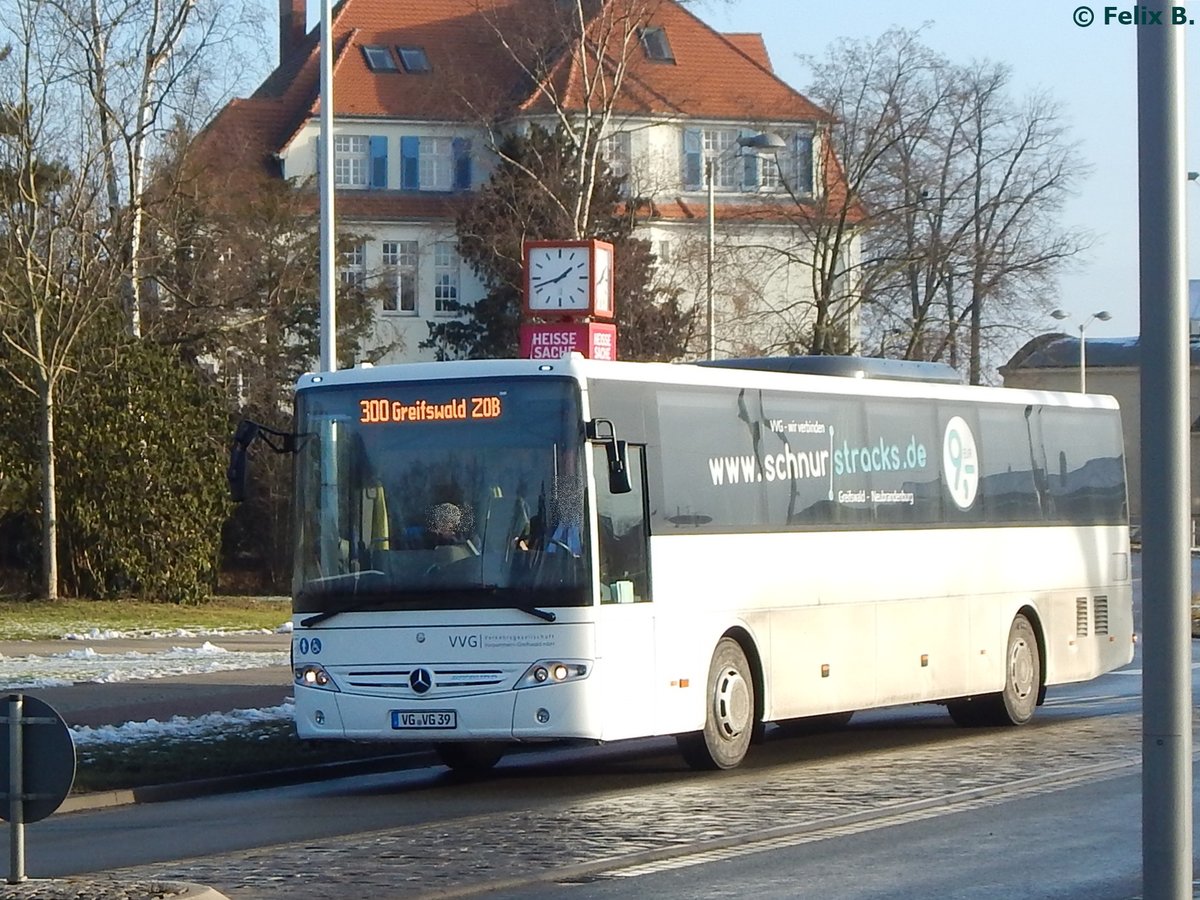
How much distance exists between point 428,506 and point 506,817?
2.63 meters

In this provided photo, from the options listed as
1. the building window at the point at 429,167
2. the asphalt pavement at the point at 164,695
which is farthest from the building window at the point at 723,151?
the asphalt pavement at the point at 164,695

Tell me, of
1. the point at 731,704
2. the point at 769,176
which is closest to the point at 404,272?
the point at 769,176

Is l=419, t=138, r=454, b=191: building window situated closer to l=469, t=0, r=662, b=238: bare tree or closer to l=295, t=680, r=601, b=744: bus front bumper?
l=469, t=0, r=662, b=238: bare tree

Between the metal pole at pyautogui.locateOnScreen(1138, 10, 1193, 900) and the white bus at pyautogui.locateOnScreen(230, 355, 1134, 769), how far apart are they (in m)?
8.16

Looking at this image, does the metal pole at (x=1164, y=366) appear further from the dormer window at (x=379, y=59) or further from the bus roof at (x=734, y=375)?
the dormer window at (x=379, y=59)

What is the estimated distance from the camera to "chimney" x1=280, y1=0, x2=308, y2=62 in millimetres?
81438

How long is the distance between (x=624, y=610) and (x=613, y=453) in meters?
1.20

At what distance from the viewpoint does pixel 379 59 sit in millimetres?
72875

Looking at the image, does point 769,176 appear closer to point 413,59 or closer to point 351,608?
point 413,59

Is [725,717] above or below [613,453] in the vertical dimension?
below

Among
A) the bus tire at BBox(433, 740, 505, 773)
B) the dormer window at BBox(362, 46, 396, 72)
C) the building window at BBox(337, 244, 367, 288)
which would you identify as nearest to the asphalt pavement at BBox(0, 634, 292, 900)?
the bus tire at BBox(433, 740, 505, 773)

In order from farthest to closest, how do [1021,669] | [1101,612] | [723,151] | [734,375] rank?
[723,151] < [1101,612] < [1021,669] < [734,375]

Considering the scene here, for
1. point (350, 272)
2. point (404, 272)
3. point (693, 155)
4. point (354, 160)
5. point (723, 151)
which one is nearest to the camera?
point (350, 272)

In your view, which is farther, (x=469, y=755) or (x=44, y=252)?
(x=44, y=252)
